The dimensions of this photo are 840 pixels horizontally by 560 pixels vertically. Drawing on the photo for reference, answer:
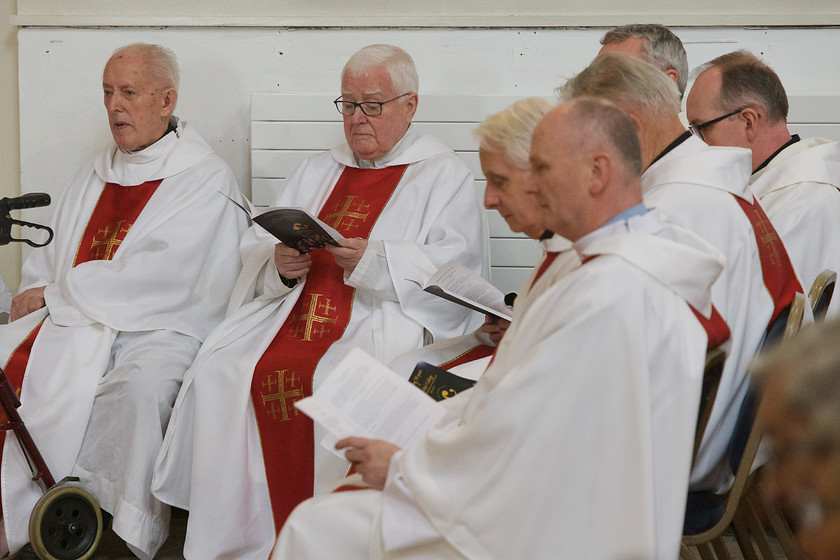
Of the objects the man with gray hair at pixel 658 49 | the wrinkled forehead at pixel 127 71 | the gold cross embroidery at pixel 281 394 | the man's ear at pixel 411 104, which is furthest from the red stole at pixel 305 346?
the man with gray hair at pixel 658 49

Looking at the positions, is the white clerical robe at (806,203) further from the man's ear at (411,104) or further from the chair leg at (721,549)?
the man's ear at (411,104)

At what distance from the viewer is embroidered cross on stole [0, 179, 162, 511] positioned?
469 centimetres

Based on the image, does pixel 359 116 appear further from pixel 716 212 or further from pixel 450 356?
pixel 716 212

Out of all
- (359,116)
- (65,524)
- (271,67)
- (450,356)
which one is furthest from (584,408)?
(271,67)

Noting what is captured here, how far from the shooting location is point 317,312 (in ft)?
14.0

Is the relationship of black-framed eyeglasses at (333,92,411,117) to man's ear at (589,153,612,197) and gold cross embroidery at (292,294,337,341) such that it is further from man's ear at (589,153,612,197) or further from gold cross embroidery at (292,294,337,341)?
man's ear at (589,153,612,197)

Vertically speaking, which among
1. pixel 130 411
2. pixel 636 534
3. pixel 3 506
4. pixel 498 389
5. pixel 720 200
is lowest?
pixel 3 506

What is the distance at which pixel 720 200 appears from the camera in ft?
9.96

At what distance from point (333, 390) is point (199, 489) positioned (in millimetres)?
1584

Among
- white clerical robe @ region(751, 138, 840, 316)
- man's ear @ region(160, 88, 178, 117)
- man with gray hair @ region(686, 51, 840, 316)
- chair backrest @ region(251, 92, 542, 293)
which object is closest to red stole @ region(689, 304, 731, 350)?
man with gray hair @ region(686, 51, 840, 316)

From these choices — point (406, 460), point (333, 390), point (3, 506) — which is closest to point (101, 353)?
point (3, 506)

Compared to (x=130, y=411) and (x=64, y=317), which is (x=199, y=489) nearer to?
(x=130, y=411)

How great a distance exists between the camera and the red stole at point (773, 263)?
3.07 metres

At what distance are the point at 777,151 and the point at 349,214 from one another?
1905 millimetres
